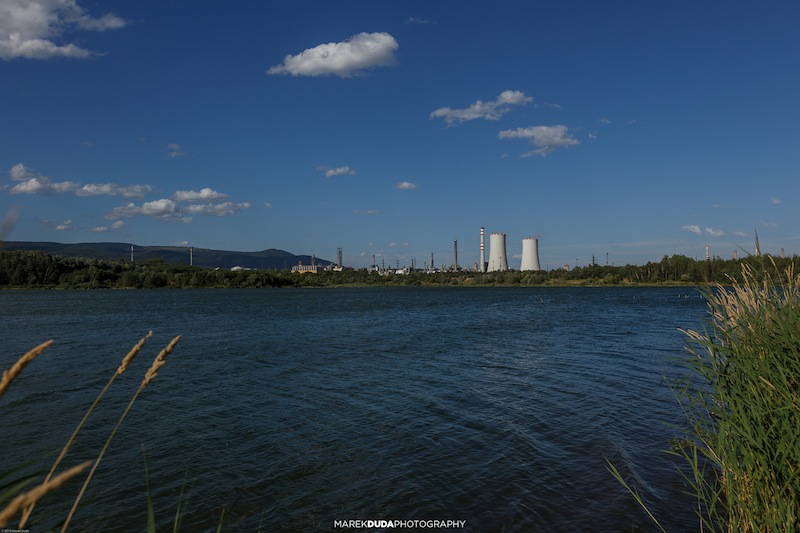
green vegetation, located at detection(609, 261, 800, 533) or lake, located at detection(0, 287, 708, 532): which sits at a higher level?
green vegetation, located at detection(609, 261, 800, 533)

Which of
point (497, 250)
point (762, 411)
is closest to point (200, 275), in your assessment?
point (497, 250)

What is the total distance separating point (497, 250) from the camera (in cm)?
16512

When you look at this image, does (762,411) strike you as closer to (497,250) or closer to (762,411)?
(762,411)

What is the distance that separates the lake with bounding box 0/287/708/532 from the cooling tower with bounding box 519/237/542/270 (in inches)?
4822

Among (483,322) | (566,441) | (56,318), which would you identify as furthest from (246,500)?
(56,318)

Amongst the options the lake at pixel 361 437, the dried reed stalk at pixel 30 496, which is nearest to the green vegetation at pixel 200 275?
the lake at pixel 361 437

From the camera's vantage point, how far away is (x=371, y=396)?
18.5 metres

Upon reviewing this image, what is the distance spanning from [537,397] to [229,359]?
17.3 meters

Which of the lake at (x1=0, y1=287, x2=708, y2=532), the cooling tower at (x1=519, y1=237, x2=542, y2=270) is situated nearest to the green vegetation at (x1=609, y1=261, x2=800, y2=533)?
the lake at (x1=0, y1=287, x2=708, y2=532)

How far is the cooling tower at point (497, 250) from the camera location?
16512cm

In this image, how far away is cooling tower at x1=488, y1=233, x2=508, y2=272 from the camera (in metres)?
165

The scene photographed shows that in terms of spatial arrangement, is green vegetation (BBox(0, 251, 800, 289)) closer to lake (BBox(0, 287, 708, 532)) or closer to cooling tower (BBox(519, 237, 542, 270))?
cooling tower (BBox(519, 237, 542, 270))

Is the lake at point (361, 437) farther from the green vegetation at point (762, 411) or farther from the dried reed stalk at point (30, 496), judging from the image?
the green vegetation at point (762, 411)

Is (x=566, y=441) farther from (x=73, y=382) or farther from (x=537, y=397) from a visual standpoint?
(x=73, y=382)
